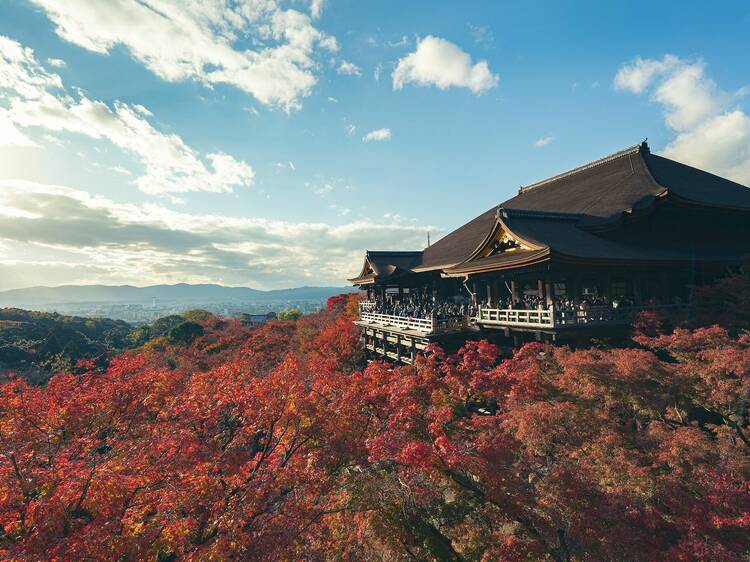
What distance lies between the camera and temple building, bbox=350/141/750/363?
44.3 ft

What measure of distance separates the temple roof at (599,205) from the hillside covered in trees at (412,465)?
12.8 feet

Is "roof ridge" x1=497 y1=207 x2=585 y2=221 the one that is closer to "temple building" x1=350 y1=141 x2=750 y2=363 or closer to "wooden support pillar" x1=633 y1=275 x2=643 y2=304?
"temple building" x1=350 y1=141 x2=750 y2=363

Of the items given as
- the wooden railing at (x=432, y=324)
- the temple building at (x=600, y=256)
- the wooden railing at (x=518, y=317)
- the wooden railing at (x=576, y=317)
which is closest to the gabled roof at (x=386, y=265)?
the temple building at (x=600, y=256)

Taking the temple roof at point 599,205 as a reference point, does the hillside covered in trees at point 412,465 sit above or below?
below

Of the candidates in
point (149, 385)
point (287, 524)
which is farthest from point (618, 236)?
point (149, 385)

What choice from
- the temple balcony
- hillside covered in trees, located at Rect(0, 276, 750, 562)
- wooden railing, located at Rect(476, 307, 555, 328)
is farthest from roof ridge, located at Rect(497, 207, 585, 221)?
hillside covered in trees, located at Rect(0, 276, 750, 562)

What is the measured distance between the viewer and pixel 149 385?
1253 cm

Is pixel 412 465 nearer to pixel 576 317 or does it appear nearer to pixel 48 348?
pixel 576 317

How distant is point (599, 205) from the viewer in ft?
59.7

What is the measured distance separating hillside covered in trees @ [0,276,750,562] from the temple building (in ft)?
7.95

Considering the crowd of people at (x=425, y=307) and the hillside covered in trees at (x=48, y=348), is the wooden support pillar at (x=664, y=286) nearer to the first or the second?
the crowd of people at (x=425, y=307)

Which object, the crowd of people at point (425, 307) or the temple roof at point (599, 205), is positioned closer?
the temple roof at point (599, 205)

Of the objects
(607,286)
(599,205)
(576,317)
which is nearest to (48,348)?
(576,317)

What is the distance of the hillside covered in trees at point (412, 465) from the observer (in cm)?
643
